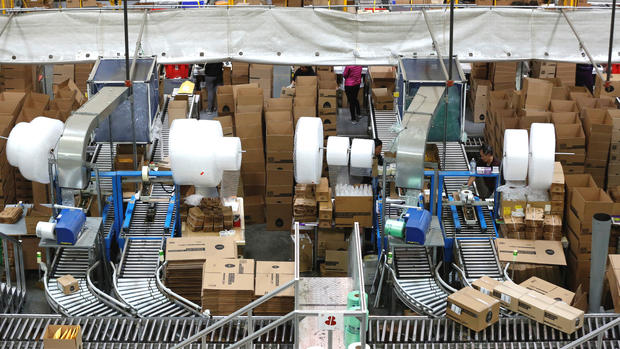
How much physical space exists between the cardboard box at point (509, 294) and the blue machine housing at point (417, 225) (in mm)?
1096

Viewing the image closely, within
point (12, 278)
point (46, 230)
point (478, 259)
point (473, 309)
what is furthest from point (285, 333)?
point (12, 278)

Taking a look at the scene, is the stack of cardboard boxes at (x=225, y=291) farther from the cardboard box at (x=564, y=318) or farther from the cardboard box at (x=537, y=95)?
the cardboard box at (x=537, y=95)

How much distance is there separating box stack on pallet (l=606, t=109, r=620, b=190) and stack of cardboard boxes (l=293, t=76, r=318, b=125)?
14.1ft

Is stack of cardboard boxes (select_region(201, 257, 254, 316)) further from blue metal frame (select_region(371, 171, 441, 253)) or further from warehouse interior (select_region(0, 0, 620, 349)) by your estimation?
→ blue metal frame (select_region(371, 171, 441, 253))

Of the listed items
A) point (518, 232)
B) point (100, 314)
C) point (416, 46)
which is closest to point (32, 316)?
point (100, 314)

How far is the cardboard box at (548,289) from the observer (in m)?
10.6

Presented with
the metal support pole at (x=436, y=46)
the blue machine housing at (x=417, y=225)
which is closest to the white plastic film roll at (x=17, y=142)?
the blue machine housing at (x=417, y=225)

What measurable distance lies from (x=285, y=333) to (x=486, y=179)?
17.4ft

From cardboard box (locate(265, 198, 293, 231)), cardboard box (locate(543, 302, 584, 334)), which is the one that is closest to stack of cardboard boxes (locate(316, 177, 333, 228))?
cardboard box (locate(265, 198, 293, 231))

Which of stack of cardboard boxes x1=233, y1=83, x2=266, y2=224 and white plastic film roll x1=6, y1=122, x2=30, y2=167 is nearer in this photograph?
white plastic film roll x1=6, y1=122, x2=30, y2=167

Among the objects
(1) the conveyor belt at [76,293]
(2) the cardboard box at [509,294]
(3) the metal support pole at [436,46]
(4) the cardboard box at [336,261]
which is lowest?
(4) the cardboard box at [336,261]

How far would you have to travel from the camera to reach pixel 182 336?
9.98m

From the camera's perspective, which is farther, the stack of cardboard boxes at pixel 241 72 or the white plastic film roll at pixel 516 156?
the stack of cardboard boxes at pixel 241 72

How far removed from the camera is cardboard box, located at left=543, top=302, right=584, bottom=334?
984 cm
